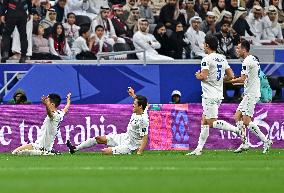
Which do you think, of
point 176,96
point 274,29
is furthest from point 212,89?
point 274,29

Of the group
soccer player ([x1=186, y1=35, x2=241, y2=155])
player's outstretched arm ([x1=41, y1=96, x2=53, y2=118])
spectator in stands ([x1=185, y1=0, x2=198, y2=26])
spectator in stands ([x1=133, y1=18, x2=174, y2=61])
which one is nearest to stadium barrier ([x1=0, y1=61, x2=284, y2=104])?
spectator in stands ([x1=133, y1=18, x2=174, y2=61])

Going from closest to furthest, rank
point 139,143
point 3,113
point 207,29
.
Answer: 1. point 139,143
2. point 3,113
3. point 207,29

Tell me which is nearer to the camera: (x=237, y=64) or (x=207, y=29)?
(x=237, y=64)

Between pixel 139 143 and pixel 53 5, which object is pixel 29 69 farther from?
pixel 139 143

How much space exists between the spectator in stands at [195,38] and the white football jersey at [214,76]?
9256 millimetres

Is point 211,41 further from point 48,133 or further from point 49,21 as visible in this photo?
point 49,21

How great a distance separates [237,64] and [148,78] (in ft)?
8.33

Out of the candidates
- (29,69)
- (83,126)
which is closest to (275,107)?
(83,126)

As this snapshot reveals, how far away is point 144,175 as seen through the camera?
14094 mm

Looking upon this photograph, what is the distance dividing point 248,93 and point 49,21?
8355 mm

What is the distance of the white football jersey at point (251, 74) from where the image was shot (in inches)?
859

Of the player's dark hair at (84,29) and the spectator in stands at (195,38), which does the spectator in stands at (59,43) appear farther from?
the spectator in stands at (195,38)

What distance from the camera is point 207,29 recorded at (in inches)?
1229

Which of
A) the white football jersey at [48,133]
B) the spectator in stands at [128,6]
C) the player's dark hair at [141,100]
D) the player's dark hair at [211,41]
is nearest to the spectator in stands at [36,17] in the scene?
the spectator in stands at [128,6]
